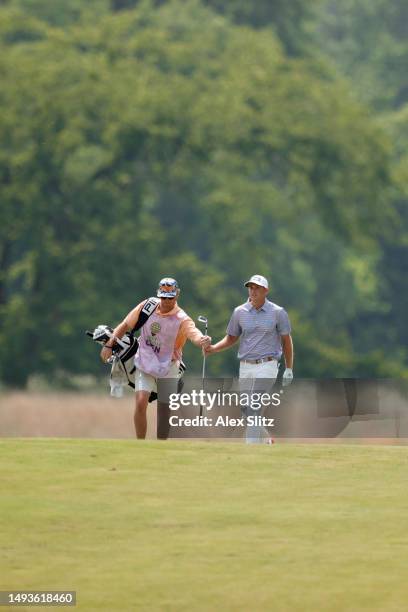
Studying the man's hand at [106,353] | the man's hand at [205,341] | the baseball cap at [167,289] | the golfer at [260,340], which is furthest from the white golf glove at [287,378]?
the man's hand at [106,353]

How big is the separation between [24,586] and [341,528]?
2.47 metres

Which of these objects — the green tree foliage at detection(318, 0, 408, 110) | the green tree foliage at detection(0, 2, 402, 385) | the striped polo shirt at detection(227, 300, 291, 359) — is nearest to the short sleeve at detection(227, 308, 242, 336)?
the striped polo shirt at detection(227, 300, 291, 359)

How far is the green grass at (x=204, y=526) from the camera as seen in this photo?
410 inches

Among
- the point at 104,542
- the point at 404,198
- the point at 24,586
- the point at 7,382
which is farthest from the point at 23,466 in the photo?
the point at 404,198

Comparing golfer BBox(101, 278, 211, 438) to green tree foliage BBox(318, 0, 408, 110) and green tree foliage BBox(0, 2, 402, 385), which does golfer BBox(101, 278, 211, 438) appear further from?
green tree foliage BBox(318, 0, 408, 110)

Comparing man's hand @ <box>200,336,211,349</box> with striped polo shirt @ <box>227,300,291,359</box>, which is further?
striped polo shirt @ <box>227,300,291,359</box>

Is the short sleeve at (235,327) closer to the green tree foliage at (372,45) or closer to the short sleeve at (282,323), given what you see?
the short sleeve at (282,323)

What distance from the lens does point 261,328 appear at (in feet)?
51.4

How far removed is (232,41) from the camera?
47.8 m

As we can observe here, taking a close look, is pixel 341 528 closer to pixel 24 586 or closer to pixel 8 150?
pixel 24 586

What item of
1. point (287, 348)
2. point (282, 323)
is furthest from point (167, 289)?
point (287, 348)

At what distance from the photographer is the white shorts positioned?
1570 cm

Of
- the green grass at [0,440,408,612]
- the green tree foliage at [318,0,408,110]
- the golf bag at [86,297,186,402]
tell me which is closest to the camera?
the green grass at [0,440,408,612]

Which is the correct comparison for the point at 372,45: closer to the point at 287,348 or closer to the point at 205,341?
the point at 287,348
